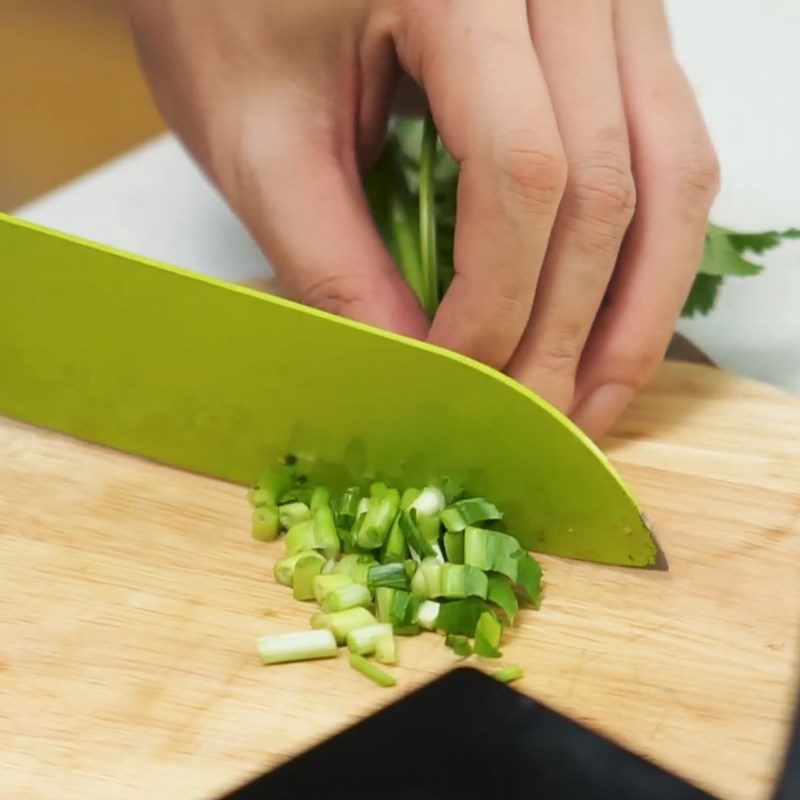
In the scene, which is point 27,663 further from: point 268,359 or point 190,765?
point 268,359

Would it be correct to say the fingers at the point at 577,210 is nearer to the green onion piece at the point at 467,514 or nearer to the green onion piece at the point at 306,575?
the green onion piece at the point at 467,514

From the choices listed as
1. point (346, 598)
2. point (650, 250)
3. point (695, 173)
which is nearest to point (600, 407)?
point (650, 250)

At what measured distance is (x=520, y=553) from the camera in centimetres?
104

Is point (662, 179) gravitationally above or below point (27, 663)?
above

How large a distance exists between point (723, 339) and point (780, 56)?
912mm

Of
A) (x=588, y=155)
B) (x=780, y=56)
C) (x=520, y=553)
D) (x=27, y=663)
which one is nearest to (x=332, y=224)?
(x=588, y=155)

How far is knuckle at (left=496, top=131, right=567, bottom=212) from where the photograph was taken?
108 centimetres

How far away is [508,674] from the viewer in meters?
0.97

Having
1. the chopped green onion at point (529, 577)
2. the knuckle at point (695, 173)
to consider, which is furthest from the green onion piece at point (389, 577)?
the knuckle at point (695, 173)

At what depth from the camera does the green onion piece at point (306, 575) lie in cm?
105

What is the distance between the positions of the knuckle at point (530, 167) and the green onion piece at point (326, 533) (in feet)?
1.25

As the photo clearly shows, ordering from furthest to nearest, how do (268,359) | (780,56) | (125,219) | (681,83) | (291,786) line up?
(780,56), (125,219), (681,83), (268,359), (291,786)

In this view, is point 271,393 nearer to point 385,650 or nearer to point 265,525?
point 265,525

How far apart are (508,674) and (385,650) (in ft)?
0.38
